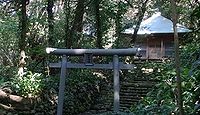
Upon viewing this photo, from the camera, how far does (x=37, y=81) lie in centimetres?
928

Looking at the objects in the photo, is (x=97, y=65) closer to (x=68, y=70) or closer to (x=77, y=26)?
(x=68, y=70)

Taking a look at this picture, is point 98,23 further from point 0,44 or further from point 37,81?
point 37,81

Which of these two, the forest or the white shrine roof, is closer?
the forest

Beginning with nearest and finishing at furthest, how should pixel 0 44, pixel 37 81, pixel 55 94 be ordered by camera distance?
pixel 37 81, pixel 55 94, pixel 0 44

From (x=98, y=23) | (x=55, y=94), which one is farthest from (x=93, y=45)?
(x=55, y=94)

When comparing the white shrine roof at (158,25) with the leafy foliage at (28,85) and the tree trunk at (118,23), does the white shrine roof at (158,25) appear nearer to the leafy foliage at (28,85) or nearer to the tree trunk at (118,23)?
the tree trunk at (118,23)

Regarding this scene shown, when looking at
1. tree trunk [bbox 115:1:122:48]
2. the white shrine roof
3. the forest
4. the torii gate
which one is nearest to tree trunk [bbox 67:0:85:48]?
the forest

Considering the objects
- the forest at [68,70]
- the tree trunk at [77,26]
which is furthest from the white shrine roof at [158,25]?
the tree trunk at [77,26]

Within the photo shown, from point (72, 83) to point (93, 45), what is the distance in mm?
4049

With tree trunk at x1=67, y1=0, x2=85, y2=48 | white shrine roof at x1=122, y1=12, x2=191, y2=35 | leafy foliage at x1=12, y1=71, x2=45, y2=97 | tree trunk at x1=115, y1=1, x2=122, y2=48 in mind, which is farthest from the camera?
white shrine roof at x1=122, y1=12, x2=191, y2=35

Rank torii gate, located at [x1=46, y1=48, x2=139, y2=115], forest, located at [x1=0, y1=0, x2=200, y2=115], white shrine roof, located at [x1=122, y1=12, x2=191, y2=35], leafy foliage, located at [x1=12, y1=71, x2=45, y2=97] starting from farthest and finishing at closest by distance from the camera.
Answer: white shrine roof, located at [x1=122, y1=12, x2=191, y2=35] < forest, located at [x1=0, y1=0, x2=200, y2=115] < leafy foliage, located at [x1=12, y1=71, x2=45, y2=97] < torii gate, located at [x1=46, y1=48, x2=139, y2=115]

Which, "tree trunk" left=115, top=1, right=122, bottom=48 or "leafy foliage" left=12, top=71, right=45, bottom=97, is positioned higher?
"tree trunk" left=115, top=1, right=122, bottom=48

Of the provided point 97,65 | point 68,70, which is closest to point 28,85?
point 97,65

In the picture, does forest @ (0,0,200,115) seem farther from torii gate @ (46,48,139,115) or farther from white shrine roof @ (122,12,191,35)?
white shrine roof @ (122,12,191,35)
